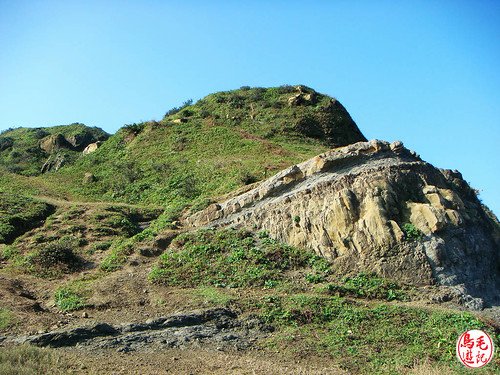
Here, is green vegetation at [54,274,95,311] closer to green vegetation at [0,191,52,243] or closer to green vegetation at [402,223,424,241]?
green vegetation at [0,191,52,243]

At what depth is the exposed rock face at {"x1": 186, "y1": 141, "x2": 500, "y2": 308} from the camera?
691 inches

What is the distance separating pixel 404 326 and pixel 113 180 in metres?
25.2

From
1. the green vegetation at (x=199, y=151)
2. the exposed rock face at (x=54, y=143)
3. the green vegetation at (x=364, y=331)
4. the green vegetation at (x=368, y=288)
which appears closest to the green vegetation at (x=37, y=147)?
the exposed rock face at (x=54, y=143)

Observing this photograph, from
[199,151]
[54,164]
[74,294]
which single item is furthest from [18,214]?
[54,164]

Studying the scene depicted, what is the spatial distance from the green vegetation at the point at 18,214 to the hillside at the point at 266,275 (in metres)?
0.09

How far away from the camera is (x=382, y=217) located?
18.4 m

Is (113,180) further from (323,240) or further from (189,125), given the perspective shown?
(323,240)

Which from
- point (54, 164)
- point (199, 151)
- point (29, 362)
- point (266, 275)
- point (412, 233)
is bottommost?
point (29, 362)

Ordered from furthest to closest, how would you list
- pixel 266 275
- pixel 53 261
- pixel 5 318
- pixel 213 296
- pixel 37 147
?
pixel 37 147
pixel 53 261
pixel 266 275
pixel 213 296
pixel 5 318

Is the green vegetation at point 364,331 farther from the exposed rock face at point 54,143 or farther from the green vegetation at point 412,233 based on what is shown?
the exposed rock face at point 54,143

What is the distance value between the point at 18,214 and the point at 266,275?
13702 mm

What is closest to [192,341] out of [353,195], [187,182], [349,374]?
[349,374]

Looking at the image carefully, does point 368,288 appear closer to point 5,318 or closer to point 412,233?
point 412,233

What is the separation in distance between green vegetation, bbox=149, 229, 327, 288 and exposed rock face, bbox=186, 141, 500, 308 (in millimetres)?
777
